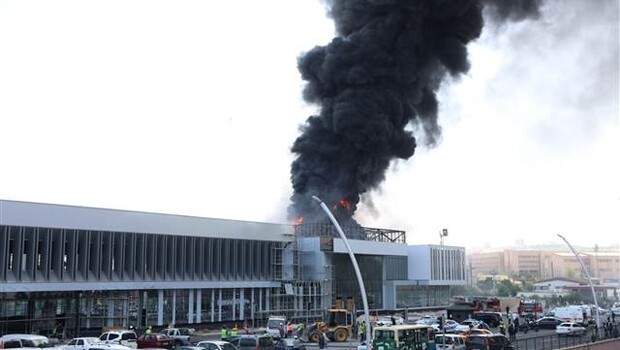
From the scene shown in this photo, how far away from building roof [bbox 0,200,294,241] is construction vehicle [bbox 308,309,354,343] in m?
12.5

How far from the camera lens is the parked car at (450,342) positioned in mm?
28931

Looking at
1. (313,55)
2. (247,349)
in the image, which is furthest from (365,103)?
(247,349)

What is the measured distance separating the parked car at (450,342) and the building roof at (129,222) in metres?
20.7

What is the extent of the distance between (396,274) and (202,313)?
21768 mm

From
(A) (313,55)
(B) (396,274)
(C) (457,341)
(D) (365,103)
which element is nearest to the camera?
(C) (457,341)

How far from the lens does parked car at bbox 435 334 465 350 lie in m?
28.9

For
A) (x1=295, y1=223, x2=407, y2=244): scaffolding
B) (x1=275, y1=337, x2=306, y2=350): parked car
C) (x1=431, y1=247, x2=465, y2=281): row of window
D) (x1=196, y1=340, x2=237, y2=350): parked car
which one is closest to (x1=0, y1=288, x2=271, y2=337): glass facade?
(x1=295, y1=223, x2=407, y2=244): scaffolding

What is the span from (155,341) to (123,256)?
11.4 meters

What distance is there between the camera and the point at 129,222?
→ 136 ft

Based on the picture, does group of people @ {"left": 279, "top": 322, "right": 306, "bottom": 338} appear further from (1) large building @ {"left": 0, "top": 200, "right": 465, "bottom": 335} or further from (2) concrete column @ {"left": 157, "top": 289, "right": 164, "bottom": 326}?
(1) large building @ {"left": 0, "top": 200, "right": 465, "bottom": 335}

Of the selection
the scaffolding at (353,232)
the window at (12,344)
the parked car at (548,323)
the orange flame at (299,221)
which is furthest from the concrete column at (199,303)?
the parked car at (548,323)

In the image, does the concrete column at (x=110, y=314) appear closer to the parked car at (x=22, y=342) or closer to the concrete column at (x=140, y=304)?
the concrete column at (x=140, y=304)

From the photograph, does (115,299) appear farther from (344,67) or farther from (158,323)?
(344,67)

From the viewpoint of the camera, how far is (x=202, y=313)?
4628 cm
